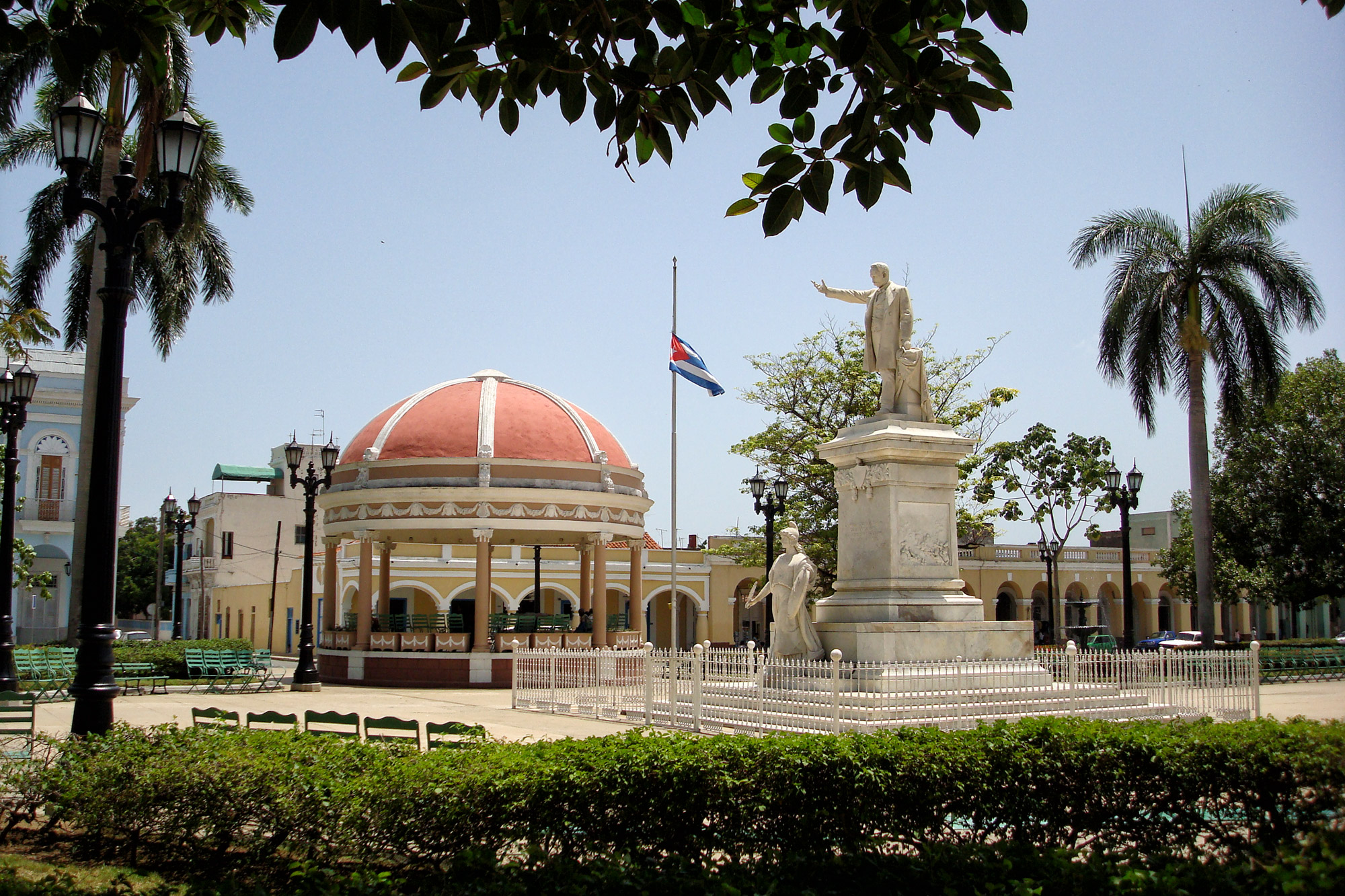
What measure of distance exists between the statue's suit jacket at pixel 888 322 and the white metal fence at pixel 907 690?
428cm

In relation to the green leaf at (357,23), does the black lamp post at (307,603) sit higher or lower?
lower

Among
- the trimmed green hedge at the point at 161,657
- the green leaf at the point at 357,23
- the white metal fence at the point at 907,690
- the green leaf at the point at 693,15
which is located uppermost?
the green leaf at the point at 693,15

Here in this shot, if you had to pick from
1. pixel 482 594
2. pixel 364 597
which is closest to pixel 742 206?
pixel 482 594

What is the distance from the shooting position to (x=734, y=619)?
50281 millimetres

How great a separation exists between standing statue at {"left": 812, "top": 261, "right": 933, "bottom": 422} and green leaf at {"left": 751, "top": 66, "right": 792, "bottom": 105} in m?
9.54

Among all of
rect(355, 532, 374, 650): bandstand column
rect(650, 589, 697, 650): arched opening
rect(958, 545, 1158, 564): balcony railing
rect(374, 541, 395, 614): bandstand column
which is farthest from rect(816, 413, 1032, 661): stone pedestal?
rect(958, 545, 1158, 564): balcony railing

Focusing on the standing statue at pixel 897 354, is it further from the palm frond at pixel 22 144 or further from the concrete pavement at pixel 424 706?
the palm frond at pixel 22 144

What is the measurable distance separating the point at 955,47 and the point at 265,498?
6135 cm

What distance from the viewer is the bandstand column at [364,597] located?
2858 cm

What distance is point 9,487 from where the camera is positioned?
715 inches

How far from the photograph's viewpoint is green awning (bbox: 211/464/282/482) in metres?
73.1

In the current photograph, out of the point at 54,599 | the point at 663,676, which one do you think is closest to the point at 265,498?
the point at 54,599

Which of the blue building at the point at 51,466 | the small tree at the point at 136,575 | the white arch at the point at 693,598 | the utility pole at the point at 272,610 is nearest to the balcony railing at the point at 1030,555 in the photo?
the white arch at the point at 693,598

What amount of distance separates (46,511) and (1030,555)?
131 ft
